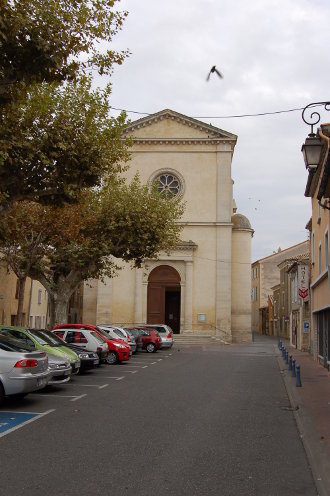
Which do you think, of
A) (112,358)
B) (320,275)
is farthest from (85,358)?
(320,275)

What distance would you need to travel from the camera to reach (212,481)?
6129mm

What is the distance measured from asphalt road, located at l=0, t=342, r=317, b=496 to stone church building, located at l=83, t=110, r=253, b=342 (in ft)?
91.6

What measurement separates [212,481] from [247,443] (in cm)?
216

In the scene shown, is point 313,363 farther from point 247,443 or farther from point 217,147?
point 217,147

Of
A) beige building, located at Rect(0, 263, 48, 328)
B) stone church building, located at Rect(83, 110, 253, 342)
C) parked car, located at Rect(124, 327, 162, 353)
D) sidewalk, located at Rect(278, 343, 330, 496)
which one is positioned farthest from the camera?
stone church building, located at Rect(83, 110, 253, 342)

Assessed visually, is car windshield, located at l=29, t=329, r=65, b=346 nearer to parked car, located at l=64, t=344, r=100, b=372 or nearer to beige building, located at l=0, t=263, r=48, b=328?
parked car, located at l=64, t=344, r=100, b=372

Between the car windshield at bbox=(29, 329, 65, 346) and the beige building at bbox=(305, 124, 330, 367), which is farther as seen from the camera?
the beige building at bbox=(305, 124, 330, 367)

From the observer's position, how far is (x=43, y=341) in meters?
14.8

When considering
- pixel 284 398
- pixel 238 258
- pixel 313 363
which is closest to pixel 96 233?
pixel 313 363

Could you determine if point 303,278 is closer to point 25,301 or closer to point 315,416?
point 25,301

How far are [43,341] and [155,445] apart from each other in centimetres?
772

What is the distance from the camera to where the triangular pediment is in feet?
146

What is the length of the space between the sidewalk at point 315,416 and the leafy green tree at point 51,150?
7.26 meters

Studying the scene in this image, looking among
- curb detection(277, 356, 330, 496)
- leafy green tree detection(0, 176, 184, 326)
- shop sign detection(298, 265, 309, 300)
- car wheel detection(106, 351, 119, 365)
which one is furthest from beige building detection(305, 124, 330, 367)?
car wheel detection(106, 351, 119, 365)
